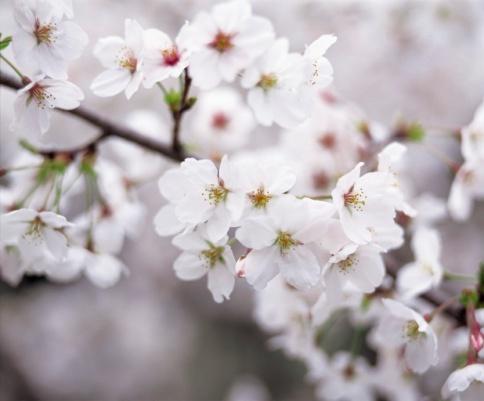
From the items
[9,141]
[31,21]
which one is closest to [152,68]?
[31,21]

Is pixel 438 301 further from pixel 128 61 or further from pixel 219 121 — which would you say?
Answer: pixel 219 121

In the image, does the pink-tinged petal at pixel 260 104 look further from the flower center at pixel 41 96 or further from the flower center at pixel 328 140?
the flower center at pixel 328 140

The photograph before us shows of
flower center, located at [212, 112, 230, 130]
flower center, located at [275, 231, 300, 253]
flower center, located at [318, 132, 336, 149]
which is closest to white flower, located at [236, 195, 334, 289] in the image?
flower center, located at [275, 231, 300, 253]

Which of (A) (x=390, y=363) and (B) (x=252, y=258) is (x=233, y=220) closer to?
(B) (x=252, y=258)

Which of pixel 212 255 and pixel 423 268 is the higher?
pixel 212 255

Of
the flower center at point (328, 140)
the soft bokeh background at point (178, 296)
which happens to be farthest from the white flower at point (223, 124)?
the soft bokeh background at point (178, 296)

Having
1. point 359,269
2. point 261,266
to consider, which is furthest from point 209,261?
point 359,269
